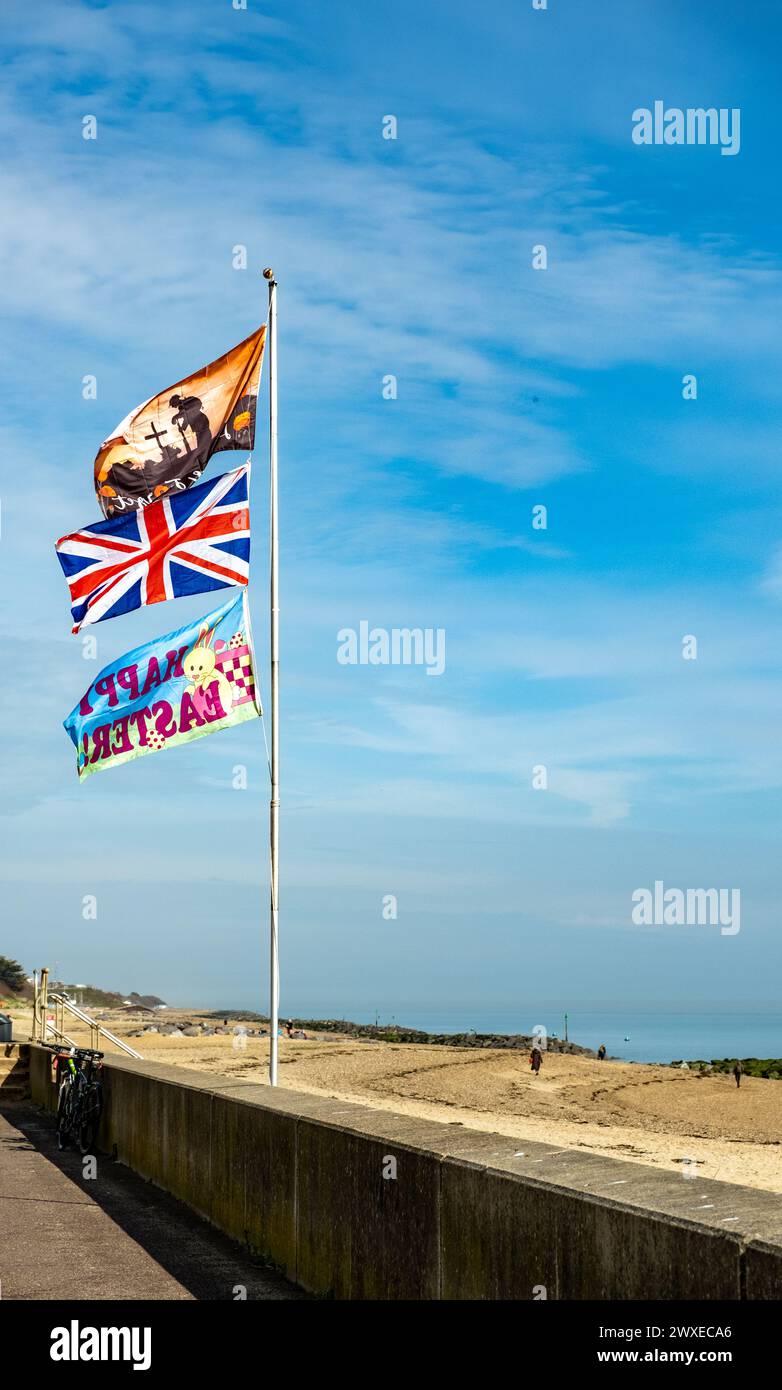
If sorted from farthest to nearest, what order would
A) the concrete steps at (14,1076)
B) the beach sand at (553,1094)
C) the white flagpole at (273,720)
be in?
the beach sand at (553,1094) → the concrete steps at (14,1076) → the white flagpole at (273,720)

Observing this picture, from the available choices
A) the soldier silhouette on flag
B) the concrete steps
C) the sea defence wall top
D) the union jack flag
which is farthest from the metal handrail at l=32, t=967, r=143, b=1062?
the sea defence wall top

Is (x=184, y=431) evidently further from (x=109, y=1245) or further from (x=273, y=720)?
(x=109, y=1245)

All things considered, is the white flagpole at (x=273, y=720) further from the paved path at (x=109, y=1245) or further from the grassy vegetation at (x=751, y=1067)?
the grassy vegetation at (x=751, y=1067)

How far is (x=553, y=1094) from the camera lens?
43.7m

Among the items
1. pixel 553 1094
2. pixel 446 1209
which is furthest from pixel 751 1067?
pixel 446 1209

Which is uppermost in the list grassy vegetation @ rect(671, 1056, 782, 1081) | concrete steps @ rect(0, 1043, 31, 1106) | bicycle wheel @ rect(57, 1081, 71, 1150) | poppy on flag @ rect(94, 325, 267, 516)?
poppy on flag @ rect(94, 325, 267, 516)

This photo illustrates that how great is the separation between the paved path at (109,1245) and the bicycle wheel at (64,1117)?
1.78 metres

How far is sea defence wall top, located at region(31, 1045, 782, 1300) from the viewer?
15.9 ft

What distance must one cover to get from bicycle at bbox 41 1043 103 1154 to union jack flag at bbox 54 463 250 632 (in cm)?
467

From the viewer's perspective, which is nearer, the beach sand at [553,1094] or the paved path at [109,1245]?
the paved path at [109,1245]

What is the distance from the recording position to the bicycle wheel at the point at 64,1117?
1538cm

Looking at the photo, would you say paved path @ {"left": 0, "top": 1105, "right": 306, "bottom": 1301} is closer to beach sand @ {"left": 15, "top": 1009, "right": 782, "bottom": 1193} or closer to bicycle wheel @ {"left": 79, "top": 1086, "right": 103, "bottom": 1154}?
bicycle wheel @ {"left": 79, "top": 1086, "right": 103, "bottom": 1154}

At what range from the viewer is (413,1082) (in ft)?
143

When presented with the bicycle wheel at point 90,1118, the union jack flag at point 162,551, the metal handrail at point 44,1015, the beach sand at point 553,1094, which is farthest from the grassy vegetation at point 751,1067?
the union jack flag at point 162,551
